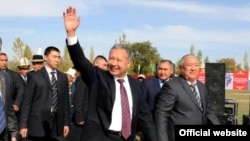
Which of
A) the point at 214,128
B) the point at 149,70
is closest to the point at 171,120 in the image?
the point at 214,128

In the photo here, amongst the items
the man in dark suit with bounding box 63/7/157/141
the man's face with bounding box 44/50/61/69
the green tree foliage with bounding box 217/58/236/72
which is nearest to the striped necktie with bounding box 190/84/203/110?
the man in dark suit with bounding box 63/7/157/141

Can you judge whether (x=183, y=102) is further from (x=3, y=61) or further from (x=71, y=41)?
(x=3, y=61)

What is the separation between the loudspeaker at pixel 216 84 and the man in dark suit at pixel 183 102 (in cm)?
628

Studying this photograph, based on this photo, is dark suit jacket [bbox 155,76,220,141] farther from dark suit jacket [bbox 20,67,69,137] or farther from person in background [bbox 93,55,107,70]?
person in background [bbox 93,55,107,70]

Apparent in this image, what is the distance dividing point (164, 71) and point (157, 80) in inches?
8.7

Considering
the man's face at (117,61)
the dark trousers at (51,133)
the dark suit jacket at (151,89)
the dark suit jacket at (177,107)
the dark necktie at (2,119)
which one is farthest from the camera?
the dark suit jacket at (151,89)

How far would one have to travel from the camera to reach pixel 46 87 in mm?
6883

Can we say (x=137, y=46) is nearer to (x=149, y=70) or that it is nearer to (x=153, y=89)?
(x=149, y=70)

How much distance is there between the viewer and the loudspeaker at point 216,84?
11867mm

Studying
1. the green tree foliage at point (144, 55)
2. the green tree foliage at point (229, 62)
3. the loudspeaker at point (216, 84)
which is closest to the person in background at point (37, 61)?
the loudspeaker at point (216, 84)

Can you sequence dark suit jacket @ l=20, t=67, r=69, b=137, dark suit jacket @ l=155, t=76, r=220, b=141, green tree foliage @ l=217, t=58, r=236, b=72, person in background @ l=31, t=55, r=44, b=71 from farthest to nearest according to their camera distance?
green tree foliage @ l=217, t=58, r=236, b=72 < person in background @ l=31, t=55, r=44, b=71 < dark suit jacket @ l=20, t=67, r=69, b=137 < dark suit jacket @ l=155, t=76, r=220, b=141

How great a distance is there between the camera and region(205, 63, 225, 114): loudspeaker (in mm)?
11867

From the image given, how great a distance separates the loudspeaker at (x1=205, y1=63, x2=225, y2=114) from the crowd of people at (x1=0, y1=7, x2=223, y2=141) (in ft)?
13.0

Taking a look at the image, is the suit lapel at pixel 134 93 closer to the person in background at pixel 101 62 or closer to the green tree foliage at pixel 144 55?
the person in background at pixel 101 62
